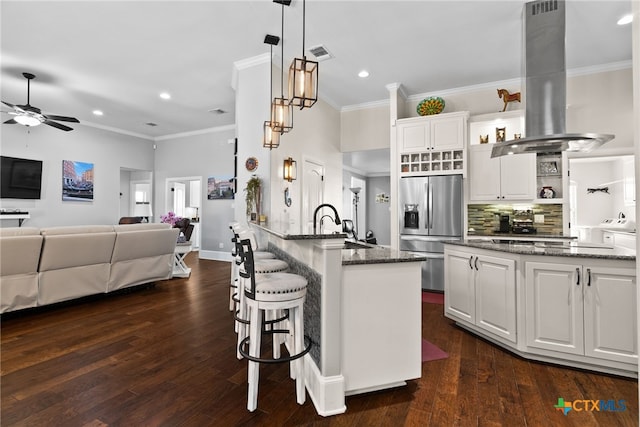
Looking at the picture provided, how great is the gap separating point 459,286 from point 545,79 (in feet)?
7.59

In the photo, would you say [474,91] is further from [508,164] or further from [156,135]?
[156,135]

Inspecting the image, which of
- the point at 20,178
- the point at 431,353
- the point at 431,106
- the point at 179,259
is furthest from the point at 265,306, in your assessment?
the point at 20,178

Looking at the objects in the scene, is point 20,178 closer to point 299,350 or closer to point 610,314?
point 299,350

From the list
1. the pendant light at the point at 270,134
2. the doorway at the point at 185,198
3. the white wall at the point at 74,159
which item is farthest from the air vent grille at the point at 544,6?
the white wall at the point at 74,159

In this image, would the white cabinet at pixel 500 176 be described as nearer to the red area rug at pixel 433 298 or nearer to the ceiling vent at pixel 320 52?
the red area rug at pixel 433 298

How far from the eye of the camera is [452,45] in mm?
3846

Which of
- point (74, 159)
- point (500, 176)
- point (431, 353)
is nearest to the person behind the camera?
point (431, 353)

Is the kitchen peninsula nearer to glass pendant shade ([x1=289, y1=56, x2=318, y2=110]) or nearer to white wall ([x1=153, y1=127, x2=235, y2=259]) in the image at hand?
glass pendant shade ([x1=289, y1=56, x2=318, y2=110])

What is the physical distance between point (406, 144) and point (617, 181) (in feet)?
12.1

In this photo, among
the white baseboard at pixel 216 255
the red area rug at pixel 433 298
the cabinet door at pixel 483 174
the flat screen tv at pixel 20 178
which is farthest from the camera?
the white baseboard at pixel 216 255

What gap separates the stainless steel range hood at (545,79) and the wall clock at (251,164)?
2.88m

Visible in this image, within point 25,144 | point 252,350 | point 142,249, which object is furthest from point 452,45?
point 25,144

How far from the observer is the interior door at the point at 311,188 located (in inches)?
196

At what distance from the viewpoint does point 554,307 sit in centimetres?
230
